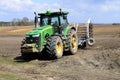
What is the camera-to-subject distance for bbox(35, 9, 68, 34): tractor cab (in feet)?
74.6

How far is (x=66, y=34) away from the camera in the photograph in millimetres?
23125

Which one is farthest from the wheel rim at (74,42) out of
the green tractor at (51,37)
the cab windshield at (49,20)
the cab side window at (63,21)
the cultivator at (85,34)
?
the cultivator at (85,34)

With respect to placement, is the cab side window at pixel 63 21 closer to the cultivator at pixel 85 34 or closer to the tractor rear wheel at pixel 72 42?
the tractor rear wheel at pixel 72 42

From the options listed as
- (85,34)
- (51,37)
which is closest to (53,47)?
(51,37)

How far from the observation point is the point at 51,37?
21.5m

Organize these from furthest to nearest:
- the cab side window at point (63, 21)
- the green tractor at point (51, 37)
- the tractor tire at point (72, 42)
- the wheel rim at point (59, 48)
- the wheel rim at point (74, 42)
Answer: the wheel rim at point (74, 42) < the cab side window at point (63, 21) < the tractor tire at point (72, 42) < the wheel rim at point (59, 48) < the green tractor at point (51, 37)

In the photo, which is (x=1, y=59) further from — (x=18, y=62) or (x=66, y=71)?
(x=66, y=71)

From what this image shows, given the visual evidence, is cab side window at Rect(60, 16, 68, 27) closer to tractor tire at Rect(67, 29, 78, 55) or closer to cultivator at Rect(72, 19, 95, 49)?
tractor tire at Rect(67, 29, 78, 55)

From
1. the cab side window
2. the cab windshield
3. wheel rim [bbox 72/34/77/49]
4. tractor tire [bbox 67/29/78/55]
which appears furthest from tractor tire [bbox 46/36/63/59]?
wheel rim [bbox 72/34/77/49]

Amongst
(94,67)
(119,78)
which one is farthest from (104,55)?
(119,78)

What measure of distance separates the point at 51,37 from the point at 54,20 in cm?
185

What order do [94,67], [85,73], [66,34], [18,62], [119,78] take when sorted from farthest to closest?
[66,34]
[18,62]
[94,67]
[85,73]
[119,78]

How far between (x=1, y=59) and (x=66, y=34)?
13.9 feet

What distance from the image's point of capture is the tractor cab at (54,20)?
74.6 ft
